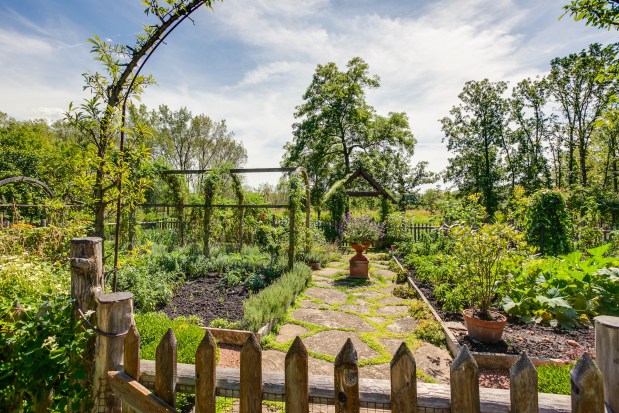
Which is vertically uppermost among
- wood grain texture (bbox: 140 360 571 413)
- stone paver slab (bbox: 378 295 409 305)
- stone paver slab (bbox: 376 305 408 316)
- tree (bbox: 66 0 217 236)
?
tree (bbox: 66 0 217 236)

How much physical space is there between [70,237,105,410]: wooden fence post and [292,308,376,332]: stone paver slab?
3.33 metres

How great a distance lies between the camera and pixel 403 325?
4.63 m

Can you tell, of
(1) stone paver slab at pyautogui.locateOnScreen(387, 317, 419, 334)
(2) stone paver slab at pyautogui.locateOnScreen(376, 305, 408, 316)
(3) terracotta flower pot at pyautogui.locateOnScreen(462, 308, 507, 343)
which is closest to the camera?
(3) terracotta flower pot at pyautogui.locateOnScreen(462, 308, 507, 343)

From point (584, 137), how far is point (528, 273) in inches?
860

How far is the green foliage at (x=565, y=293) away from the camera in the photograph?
159 inches

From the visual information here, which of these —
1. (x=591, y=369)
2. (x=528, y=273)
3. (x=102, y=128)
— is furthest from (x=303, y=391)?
(x=528, y=273)

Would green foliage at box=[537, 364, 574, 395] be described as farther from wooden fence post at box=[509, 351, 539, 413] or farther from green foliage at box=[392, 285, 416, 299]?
green foliage at box=[392, 285, 416, 299]

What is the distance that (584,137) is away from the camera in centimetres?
2006

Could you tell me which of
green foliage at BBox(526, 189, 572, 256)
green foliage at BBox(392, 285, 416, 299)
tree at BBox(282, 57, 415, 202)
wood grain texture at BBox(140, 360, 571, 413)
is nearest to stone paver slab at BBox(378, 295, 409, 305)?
green foliage at BBox(392, 285, 416, 299)

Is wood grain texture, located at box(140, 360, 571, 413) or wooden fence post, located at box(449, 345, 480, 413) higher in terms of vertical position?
wooden fence post, located at box(449, 345, 480, 413)

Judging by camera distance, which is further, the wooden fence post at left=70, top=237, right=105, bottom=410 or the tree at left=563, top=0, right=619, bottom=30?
the tree at left=563, top=0, right=619, bottom=30

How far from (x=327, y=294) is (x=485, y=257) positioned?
315 cm

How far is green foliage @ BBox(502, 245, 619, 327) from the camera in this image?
4039mm

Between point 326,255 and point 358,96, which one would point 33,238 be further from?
point 358,96
